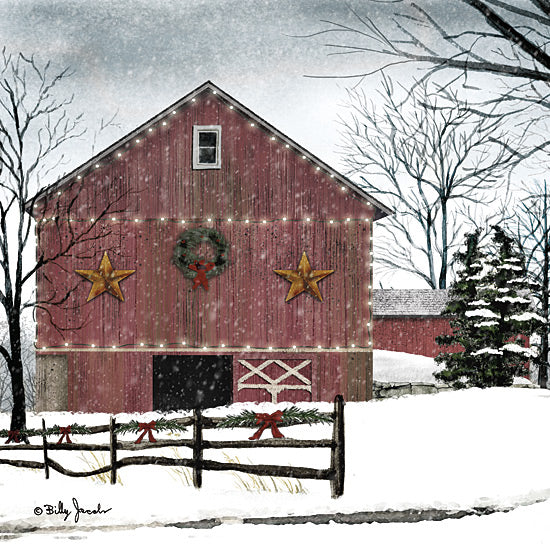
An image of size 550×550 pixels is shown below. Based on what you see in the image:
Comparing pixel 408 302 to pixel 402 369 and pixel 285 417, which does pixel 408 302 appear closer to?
pixel 402 369

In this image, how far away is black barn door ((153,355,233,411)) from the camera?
18358 mm

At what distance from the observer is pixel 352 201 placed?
18.0 m

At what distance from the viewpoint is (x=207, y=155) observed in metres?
18.2

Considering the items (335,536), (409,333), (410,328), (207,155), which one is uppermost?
(207,155)

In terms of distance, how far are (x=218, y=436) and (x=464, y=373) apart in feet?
37.2

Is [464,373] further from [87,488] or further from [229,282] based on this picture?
[87,488]

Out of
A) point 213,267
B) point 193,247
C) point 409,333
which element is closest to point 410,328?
point 409,333

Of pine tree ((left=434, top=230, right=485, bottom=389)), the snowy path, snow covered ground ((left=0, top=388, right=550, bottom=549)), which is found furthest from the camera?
pine tree ((left=434, top=230, right=485, bottom=389))

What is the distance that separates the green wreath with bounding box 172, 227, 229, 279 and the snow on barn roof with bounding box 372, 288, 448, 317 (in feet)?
41.0

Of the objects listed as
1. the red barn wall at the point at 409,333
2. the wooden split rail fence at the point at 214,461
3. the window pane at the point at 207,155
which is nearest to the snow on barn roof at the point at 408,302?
the red barn wall at the point at 409,333

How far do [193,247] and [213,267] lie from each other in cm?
78

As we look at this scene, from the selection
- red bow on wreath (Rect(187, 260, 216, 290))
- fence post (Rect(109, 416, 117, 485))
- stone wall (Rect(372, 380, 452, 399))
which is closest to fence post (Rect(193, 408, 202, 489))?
fence post (Rect(109, 416, 117, 485))

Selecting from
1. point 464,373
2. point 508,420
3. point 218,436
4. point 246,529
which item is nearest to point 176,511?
point 246,529
